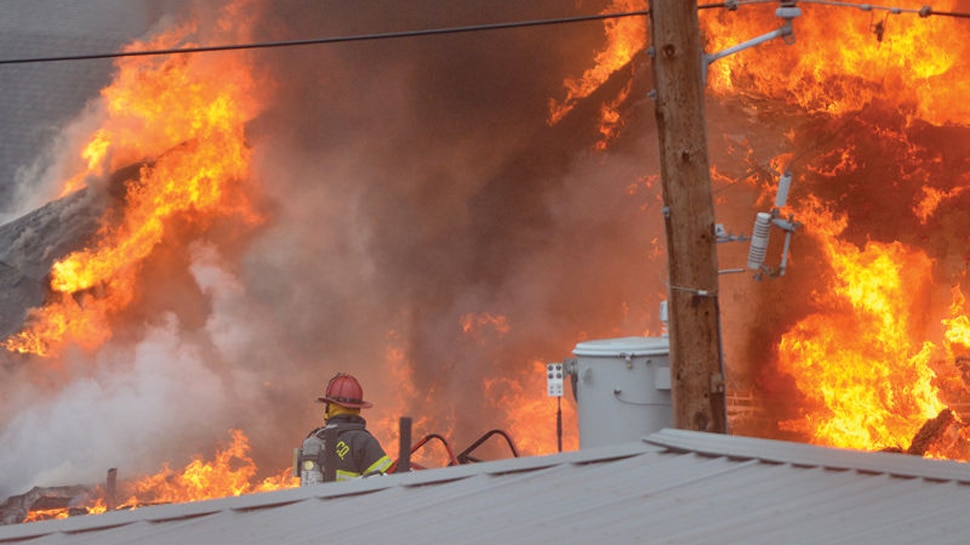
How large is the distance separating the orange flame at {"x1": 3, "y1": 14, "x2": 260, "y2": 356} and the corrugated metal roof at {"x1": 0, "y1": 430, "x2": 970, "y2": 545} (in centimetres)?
1554

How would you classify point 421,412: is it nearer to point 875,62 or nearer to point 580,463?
point 875,62

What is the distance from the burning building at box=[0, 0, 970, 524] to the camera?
17672 millimetres

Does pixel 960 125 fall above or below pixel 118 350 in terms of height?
above

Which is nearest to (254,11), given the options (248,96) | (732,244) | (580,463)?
(248,96)

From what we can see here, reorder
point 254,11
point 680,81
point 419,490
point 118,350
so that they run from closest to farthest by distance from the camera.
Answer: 1. point 419,490
2. point 680,81
3. point 118,350
4. point 254,11

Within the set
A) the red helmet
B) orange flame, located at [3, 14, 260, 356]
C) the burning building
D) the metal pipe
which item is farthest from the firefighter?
orange flame, located at [3, 14, 260, 356]

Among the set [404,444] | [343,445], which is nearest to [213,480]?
[404,444]

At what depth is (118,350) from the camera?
762 inches

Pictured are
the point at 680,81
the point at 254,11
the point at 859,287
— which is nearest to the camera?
the point at 680,81

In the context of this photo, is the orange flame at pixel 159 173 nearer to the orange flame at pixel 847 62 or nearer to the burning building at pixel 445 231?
the burning building at pixel 445 231

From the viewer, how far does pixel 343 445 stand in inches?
327

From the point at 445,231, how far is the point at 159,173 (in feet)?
19.2

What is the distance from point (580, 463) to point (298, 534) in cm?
188

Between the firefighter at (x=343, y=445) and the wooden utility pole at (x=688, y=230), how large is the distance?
2515 mm
